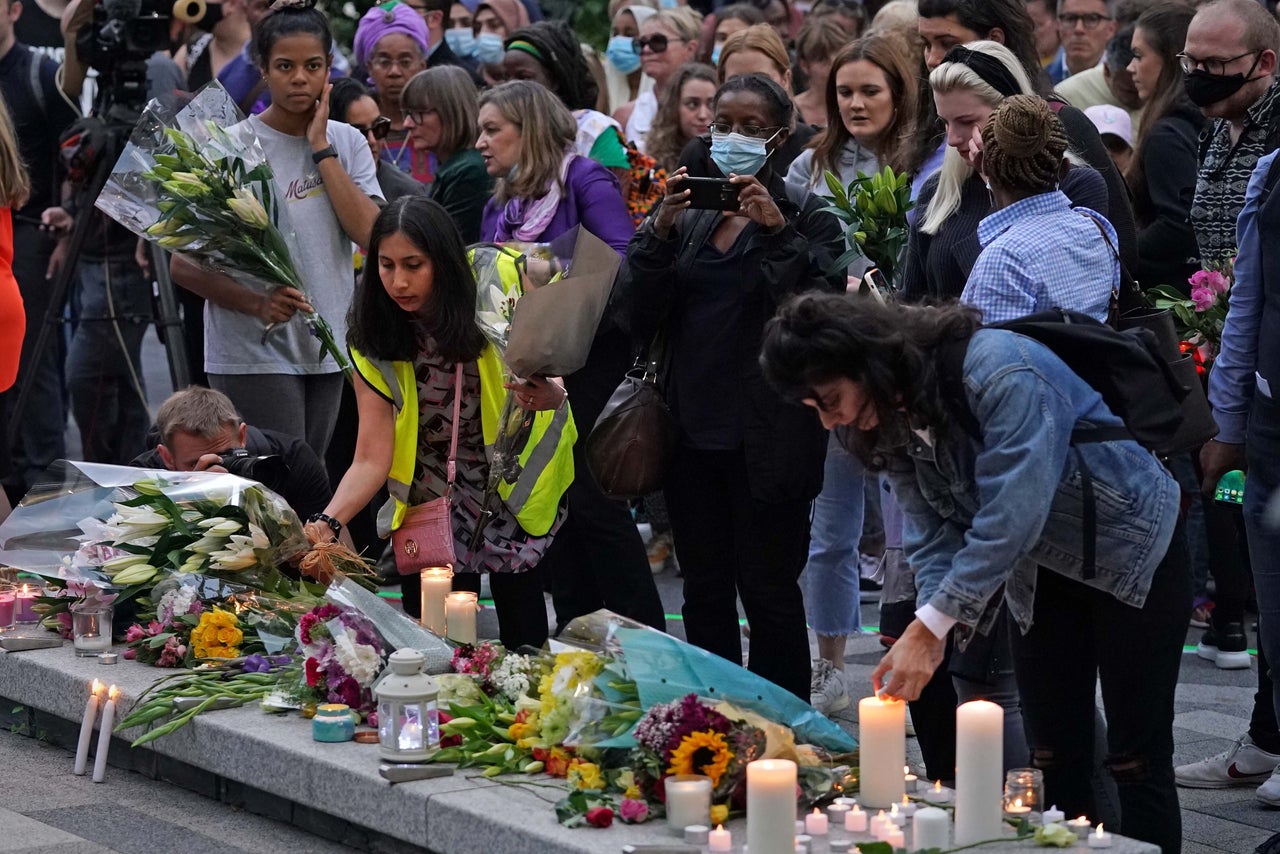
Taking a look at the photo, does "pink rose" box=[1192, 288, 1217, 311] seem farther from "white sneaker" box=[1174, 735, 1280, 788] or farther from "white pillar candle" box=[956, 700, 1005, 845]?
"white pillar candle" box=[956, 700, 1005, 845]

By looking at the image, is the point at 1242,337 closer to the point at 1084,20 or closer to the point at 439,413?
the point at 439,413

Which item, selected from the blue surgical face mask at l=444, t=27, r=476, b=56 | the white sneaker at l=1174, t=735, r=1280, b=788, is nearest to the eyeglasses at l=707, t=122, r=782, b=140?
the white sneaker at l=1174, t=735, r=1280, b=788

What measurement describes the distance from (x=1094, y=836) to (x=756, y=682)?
0.83 metres

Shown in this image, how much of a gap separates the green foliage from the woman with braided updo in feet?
3.12

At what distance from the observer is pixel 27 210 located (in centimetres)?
800

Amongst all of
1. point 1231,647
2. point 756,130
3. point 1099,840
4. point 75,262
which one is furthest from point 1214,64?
point 75,262

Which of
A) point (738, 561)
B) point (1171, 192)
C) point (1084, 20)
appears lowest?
point (738, 561)

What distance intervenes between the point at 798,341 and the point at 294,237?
3274 millimetres

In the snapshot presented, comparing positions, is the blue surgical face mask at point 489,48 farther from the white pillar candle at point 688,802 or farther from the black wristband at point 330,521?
the white pillar candle at point 688,802

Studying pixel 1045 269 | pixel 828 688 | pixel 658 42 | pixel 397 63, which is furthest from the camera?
pixel 658 42

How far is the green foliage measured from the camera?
16.5ft

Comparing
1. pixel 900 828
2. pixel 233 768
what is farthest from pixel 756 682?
pixel 233 768

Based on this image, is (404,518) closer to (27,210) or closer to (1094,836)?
(1094,836)

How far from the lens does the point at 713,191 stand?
15.5 feet
